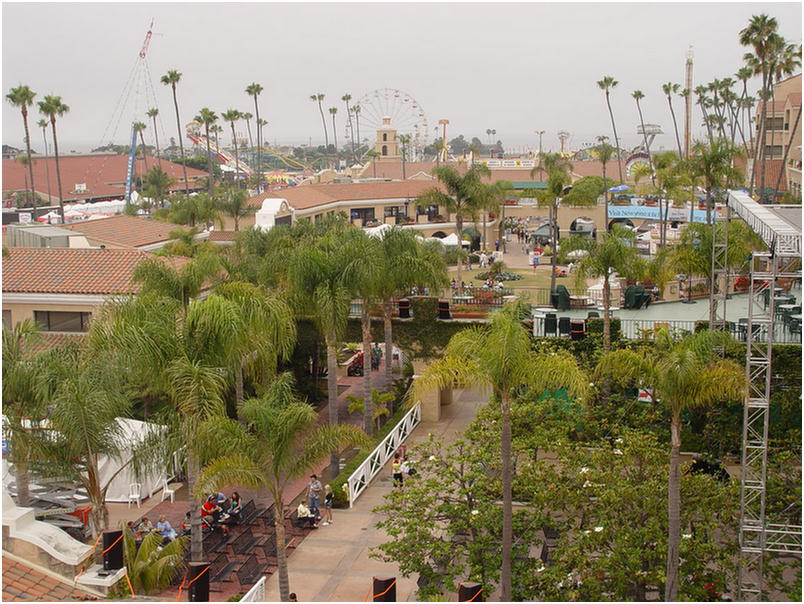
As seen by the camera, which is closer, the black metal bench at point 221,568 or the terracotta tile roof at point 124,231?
the black metal bench at point 221,568

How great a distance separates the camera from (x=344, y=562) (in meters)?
18.9

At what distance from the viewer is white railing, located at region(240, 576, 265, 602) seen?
52.7 feet

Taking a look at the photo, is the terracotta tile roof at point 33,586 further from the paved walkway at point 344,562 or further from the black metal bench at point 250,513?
the black metal bench at point 250,513

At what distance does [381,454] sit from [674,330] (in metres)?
9.31

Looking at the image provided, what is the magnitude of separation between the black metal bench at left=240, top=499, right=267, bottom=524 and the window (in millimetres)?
9679

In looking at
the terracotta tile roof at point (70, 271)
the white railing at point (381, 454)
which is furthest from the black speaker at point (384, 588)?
the terracotta tile roof at point (70, 271)

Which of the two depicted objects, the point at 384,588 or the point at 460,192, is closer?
A: the point at 384,588

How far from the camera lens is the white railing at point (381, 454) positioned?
22312 mm

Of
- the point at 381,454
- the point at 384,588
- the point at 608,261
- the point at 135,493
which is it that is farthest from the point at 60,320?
the point at 384,588

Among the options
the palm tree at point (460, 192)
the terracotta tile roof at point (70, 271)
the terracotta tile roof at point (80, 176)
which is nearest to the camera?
the terracotta tile roof at point (70, 271)

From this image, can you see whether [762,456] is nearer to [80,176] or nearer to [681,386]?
[681,386]

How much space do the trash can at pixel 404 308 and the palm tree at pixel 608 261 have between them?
22.2ft

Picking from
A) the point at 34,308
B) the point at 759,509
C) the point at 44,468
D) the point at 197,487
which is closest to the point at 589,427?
the point at 759,509

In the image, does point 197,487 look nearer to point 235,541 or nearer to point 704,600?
point 235,541
